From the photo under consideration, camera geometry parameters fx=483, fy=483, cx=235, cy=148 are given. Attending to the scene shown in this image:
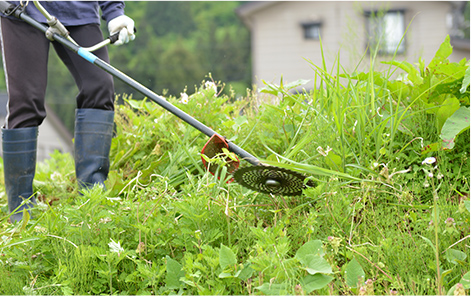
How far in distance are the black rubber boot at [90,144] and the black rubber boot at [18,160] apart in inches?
9.2

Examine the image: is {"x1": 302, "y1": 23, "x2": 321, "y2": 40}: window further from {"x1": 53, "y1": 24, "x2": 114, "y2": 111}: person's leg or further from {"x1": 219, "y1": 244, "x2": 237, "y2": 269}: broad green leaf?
{"x1": 219, "y1": 244, "x2": 237, "y2": 269}: broad green leaf

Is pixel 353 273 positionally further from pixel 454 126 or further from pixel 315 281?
pixel 454 126

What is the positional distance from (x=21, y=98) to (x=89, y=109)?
35 centimetres

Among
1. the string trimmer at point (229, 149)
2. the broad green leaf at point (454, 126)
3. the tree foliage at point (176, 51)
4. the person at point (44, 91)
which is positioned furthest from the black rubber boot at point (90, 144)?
the tree foliage at point (176, 51)

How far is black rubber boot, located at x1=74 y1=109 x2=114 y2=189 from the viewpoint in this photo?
2.69 m

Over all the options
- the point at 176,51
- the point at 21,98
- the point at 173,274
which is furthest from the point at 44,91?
the point at 176,51

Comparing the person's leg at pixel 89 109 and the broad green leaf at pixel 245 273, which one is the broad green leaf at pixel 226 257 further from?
the person's leg at pixel 89 109

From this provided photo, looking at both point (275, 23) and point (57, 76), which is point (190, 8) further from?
point (275, 23)

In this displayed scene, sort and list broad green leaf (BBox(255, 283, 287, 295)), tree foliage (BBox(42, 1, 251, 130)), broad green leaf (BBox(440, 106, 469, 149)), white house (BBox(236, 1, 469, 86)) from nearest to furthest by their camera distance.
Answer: broad green leaf (BBox(255, 283, 287, 295))
broad green leaf (BBox(440, 106, 469, 149))
white house (BBox(236, 1, 469, 86))
tree foliage (BBox(42, 1, 251, 130))

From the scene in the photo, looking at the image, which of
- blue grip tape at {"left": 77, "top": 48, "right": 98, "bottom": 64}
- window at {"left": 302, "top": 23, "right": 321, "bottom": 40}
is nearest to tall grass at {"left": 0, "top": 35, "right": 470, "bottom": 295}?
blue grip tape at {"left": 77, "top": 48, "right": 98, "bottom": 64}

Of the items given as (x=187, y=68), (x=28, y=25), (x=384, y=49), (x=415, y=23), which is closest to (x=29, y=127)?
(x=28, y=25)

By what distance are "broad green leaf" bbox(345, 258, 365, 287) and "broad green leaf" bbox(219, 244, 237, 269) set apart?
1.23ft

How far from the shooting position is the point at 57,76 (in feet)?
127

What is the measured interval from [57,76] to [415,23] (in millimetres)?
32275
